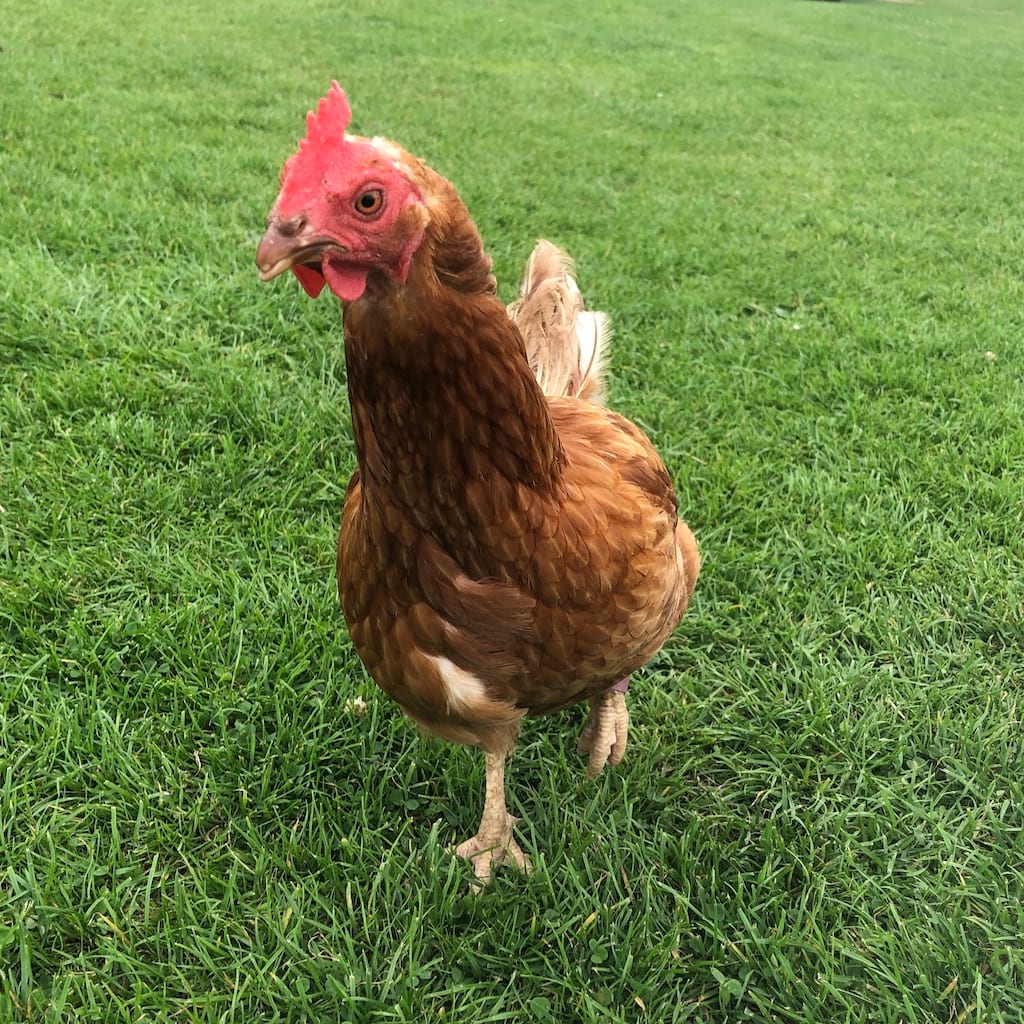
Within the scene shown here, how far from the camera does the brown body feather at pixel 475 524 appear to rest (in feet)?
3.59

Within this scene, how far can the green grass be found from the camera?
65.2 inches

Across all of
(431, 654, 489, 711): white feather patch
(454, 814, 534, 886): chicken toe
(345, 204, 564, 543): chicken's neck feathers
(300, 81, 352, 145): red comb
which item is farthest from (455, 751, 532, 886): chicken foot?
(300, 81, 352, 145): red comb

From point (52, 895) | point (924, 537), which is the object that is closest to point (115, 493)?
point (52, 895)

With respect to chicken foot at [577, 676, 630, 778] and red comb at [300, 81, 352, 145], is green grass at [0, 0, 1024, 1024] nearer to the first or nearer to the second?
chicken foot at [577, 676, 630, 778]

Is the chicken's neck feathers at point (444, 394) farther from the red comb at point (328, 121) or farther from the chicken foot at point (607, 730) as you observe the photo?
the chicken foot at point (607, 730)

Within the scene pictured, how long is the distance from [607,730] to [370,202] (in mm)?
1504

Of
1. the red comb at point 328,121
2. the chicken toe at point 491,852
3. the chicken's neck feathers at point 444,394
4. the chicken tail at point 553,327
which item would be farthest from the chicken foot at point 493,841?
the red comb at point 328,121

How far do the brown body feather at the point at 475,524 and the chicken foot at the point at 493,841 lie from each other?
0.24m

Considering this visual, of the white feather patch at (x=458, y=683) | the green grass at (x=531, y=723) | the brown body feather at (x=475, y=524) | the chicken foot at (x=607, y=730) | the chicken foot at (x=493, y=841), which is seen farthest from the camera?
the chicken foot at (x=607, y=730)

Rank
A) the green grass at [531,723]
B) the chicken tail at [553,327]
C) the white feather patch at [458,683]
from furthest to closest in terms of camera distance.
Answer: the chicken tail at [553,327] → the green grass at [531,723] → the white feather patch at [458,683]

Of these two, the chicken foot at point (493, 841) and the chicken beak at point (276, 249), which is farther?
the chicken foot at point (493, 841)

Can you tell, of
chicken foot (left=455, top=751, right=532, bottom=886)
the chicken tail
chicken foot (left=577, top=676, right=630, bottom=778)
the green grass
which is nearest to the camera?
the green grass

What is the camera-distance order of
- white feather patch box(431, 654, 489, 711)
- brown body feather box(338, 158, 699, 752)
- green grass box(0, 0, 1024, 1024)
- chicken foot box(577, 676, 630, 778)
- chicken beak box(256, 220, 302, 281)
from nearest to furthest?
chicken beak box(256, 220, 302, 281) < brown body feather box(338, 158, 699, 752) < white feather patch box(431, 654, 489, 711) < green grass box(0, 0, 1024, 1024) < chicken foot box(577, 676, 630, 778)

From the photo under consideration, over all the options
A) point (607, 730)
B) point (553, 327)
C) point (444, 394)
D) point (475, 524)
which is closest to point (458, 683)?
point (475, 524)
